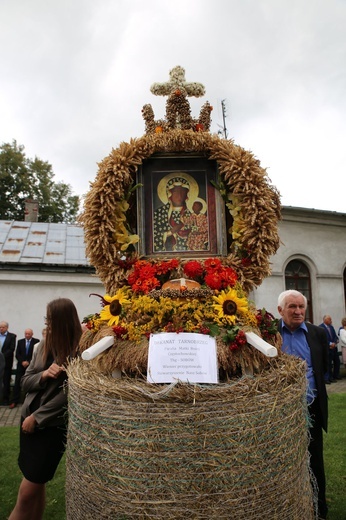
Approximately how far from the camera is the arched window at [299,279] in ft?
43.8

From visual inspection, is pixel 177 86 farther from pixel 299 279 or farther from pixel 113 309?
pixel 299 279

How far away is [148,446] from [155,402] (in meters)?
0.22

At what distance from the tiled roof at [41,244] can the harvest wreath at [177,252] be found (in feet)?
25.8

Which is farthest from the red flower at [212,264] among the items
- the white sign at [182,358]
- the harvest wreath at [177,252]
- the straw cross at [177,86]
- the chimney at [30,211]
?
the chimney at [30,211]

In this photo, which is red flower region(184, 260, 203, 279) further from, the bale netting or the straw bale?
the bale netting

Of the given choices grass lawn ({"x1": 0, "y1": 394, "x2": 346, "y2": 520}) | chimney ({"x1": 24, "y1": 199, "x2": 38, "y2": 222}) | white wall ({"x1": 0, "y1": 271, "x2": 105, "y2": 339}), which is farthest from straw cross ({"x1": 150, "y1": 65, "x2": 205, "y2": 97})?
chimney ({"x1": 24, "y1": 199, "x2": 38, "y2": 222})

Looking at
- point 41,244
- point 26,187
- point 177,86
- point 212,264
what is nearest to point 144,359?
point 212,264

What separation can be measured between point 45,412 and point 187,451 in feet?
4.14

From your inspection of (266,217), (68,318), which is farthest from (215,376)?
(266,217)

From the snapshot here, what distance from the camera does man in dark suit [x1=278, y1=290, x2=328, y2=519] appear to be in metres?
3.38

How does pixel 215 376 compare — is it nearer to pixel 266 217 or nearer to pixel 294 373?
pixel 294 373

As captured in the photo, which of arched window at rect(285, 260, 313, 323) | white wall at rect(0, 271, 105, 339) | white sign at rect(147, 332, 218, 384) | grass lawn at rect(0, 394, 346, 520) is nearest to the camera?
white sign at rect(147, 332, 218, 384)

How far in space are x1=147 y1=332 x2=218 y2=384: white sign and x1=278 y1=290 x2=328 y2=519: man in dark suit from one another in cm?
130

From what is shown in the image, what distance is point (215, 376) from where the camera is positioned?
7.20ft
